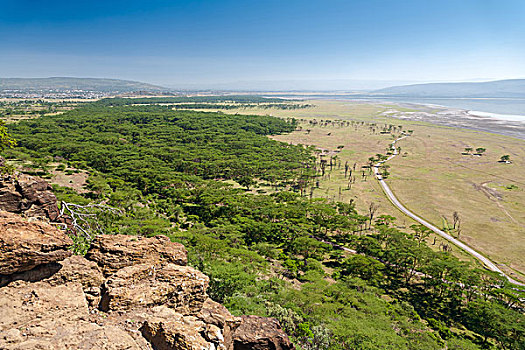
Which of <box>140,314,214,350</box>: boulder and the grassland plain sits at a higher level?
<box>140,314,214,350</box>: boulder

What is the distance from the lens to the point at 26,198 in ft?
58.0

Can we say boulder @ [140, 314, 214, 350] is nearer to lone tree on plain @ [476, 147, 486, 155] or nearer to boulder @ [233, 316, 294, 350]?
boulder @ [233, 316, 294, 350]

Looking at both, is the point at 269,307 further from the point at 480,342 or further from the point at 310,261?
the point at 480,342

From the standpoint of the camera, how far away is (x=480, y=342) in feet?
102

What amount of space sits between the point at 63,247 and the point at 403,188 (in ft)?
284

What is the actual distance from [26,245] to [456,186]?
323 ft

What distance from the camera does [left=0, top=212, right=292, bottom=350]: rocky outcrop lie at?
29.9 feet

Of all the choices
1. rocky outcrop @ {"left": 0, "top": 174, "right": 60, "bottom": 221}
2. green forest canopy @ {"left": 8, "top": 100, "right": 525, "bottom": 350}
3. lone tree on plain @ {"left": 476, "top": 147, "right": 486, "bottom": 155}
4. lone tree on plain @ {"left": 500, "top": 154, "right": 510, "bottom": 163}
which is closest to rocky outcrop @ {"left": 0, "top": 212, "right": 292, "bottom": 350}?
rocky outcrop @ {"left": 0, "top": 174, "right": 60, "bottom": 221}

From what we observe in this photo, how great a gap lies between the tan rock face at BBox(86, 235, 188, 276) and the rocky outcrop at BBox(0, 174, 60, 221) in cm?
636

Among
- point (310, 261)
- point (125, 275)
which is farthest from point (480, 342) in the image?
point (125, 275)

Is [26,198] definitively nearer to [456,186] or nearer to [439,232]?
[439,232]

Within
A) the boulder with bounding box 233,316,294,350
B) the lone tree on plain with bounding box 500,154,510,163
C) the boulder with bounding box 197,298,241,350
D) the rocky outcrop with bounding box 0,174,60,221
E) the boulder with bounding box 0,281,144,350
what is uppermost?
the rocky outcrop with bounding box 0,174,60,221

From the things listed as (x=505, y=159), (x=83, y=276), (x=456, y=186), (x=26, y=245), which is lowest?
(x=456, y=186)

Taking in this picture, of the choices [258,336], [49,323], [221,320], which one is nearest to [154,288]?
[49,323]
